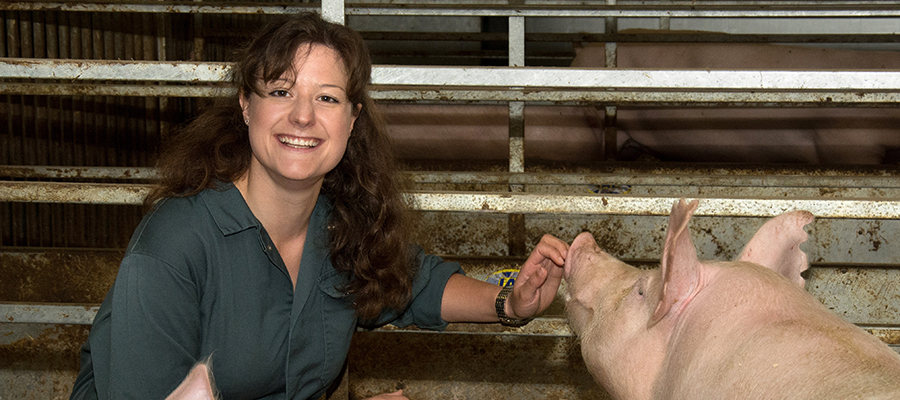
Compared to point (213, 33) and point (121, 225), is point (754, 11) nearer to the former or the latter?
point (213, 33)

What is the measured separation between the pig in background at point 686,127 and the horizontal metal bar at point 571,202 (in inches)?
111

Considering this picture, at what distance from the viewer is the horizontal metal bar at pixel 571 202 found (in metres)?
1.81

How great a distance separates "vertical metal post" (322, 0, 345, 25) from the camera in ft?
6.04

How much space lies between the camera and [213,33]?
5211 millimetres

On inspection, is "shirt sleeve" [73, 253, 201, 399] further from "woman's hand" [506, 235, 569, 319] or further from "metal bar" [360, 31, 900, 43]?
"metal bar" [360, 31, 900, 43]

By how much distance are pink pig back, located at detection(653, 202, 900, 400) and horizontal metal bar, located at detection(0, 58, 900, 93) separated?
35cm

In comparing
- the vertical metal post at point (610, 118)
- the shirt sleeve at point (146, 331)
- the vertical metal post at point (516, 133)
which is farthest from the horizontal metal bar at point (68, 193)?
the vertical metal post at point (610, 118)

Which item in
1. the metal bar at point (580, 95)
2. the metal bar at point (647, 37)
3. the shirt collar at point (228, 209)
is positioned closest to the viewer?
the shirt collar at point (228, 209)

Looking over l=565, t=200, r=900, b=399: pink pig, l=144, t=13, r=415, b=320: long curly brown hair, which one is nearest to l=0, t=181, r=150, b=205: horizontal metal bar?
l=144, t=13, r=415, b=320: long curly brown hair

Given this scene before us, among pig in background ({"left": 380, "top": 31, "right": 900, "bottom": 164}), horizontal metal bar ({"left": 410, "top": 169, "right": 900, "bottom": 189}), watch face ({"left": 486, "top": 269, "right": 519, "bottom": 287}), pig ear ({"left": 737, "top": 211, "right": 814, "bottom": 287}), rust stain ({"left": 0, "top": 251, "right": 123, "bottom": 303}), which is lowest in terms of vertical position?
rust stain ({"left": 0, "top": 251, "right": 123, "bottom": 303})

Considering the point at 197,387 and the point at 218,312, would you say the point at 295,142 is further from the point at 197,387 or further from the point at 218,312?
the point at 197,387

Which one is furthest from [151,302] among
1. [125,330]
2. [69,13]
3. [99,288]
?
[69,13]

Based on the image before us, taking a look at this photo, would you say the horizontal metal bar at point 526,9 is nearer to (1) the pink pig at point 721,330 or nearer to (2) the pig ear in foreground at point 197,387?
(1) the pink pig at point 721,330

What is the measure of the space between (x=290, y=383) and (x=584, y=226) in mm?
3324
